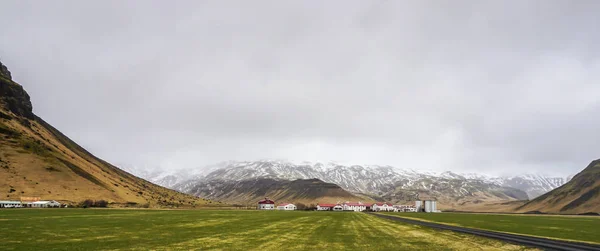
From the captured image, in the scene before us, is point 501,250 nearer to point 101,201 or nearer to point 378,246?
point 378,246

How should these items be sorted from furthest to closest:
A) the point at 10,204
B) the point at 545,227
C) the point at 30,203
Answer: the point at 30,203 < the point at 10,204 < the point at 545,227

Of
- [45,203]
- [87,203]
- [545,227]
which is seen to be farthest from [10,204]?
[545,227]

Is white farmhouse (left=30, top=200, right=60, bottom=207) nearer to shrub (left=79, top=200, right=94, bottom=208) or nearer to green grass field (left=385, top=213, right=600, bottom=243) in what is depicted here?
shrub (left=79, top=200, right=94, bottom=208)

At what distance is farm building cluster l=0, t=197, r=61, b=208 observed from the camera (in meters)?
116

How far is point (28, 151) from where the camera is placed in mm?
163500

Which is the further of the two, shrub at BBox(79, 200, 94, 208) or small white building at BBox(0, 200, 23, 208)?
shrub at BBox(79, 200, 94, 208)

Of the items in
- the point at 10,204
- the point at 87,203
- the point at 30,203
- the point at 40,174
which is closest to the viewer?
the point at 10,204

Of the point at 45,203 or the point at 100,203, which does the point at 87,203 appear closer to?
the point at 100,203

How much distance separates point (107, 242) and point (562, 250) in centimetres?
4054

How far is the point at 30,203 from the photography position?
12325cm

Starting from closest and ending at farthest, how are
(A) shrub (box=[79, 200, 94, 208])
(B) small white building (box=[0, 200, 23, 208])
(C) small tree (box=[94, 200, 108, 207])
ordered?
1. (B) small white building (box=[0, 200, 23, 208])
2. (A) shrub (box=[79, 200, 94, 208])
3. (C) small tree (box=[94, 200, 108, 207])

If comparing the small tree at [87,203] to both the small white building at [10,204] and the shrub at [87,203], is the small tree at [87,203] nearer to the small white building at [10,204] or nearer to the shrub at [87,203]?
the shrub at [87,203]

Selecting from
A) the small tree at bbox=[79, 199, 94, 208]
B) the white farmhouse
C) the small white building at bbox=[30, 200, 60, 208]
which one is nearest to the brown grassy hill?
the small tree at bbox=[79, 199, 94, 208]

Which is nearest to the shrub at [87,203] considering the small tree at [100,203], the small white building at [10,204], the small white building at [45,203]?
the small tree at [100,203]
